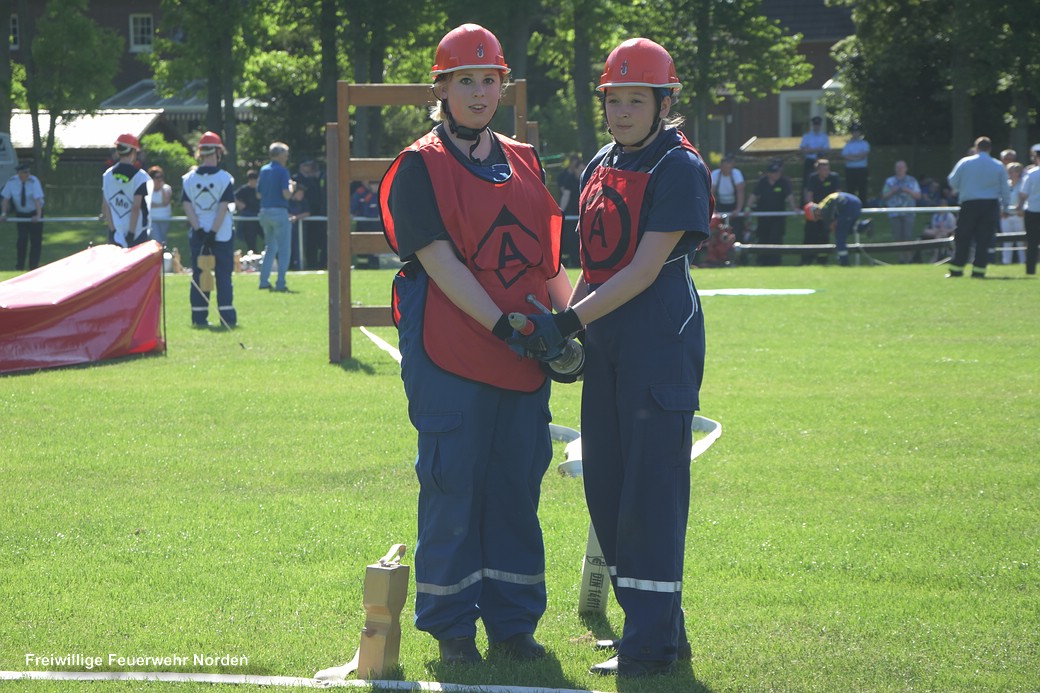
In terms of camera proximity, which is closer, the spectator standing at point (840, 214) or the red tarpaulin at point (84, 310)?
the red tarpaulin at point (84, 310)

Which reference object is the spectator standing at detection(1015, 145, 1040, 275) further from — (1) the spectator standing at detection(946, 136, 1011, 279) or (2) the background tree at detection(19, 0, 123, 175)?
(2) the background tree at detection(19, 0, 123, 175)

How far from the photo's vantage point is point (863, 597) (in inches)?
215

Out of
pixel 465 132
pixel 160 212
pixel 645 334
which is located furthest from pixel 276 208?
pixel 645 334

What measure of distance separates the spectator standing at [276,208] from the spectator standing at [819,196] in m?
11.1

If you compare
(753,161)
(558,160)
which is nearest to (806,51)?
(753,161)

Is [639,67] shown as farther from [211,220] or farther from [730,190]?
[730,190]

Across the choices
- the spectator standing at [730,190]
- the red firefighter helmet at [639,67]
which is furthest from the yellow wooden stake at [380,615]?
the spectator standing at [730,190]

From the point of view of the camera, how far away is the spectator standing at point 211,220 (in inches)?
605

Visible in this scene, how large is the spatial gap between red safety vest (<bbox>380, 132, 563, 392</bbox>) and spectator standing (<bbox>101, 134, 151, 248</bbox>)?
12438 millimetres

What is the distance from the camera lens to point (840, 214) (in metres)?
26.6

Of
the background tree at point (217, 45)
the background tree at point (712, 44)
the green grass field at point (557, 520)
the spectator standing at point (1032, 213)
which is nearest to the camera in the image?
the green grass field at point (557, 520)

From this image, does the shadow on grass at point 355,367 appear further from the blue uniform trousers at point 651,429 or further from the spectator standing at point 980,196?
the spectator standing at point 980,196

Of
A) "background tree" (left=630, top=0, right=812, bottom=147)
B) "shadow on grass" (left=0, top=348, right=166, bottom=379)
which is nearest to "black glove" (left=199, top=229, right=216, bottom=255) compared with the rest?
"shadow on grass" (left=0, top=348, right=166, bottom=379)

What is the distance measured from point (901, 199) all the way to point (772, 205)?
131 inches
